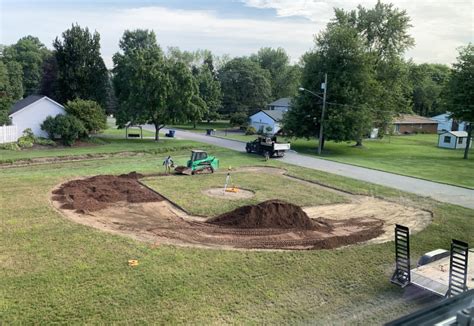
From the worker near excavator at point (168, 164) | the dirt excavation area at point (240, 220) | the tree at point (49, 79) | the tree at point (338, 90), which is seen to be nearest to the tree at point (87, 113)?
the worker near excavator at point (168, 164)

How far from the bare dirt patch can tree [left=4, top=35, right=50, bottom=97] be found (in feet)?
225

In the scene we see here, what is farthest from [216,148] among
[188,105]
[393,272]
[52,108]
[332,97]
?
[393,272]

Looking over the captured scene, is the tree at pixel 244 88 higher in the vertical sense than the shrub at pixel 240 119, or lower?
higher

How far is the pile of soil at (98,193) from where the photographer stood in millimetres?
16531

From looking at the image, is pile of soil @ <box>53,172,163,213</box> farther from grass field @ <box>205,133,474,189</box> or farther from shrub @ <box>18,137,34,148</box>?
grass field @ <box>205,133,474,189</box>

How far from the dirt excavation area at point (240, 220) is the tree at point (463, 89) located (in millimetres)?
22663

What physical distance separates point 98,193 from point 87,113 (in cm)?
2219

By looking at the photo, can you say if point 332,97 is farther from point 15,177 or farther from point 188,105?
point 15,177

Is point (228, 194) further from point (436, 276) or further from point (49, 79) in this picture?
point (49, 79)

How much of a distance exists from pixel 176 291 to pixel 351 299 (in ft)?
13.9

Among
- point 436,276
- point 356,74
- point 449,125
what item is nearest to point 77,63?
point 356,74

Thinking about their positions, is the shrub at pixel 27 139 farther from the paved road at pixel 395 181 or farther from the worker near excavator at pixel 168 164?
the paved road at pixel 395 181

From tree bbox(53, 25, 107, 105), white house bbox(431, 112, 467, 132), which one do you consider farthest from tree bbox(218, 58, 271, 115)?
white house bbox(431, 112, 467, 132)

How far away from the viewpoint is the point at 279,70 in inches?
3398
